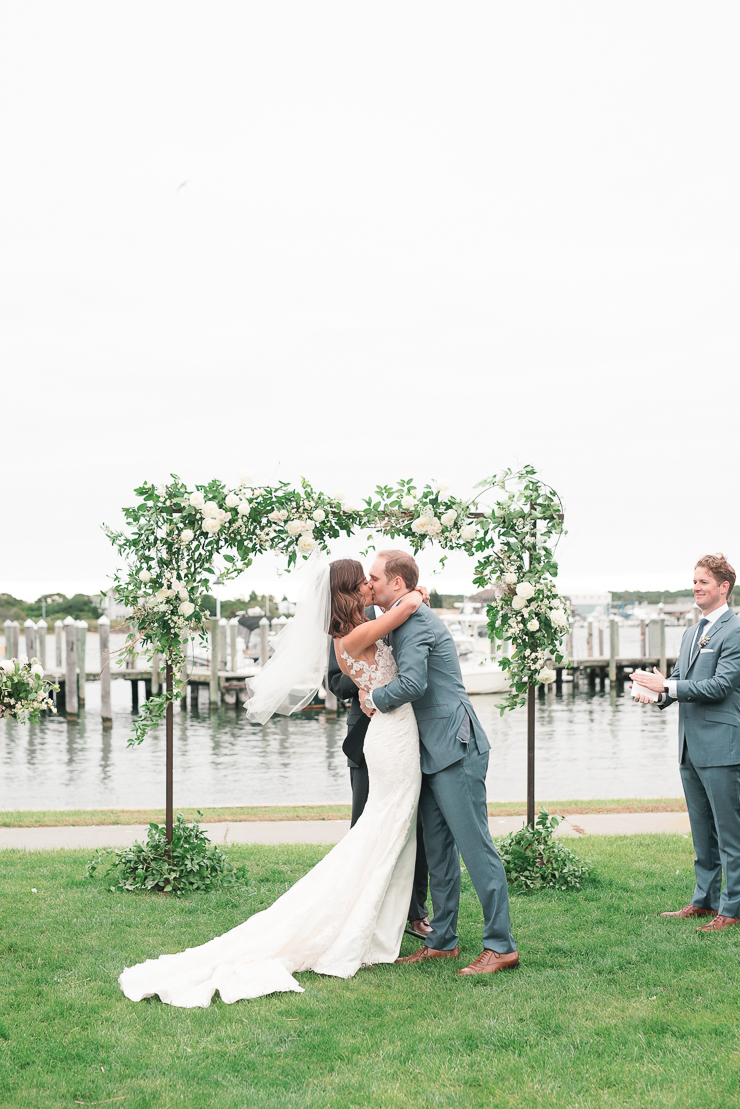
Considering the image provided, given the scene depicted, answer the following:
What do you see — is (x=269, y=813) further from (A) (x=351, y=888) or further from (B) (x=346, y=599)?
(B) (x=346, y=599)

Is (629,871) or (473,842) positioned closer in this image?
(473,842)

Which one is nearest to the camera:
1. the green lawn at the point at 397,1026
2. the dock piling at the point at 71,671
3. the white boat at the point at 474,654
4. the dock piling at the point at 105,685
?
the green lawn at the point at 397,1026

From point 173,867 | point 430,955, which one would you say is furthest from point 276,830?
point 430,955

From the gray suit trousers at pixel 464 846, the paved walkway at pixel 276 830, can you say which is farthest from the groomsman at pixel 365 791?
the paved walkway at pixel 276 830

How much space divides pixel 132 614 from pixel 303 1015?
3.35m

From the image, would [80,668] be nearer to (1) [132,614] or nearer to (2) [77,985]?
(1) [132,614]

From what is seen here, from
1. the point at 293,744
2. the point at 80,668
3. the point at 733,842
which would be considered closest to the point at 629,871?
the point at 733,842

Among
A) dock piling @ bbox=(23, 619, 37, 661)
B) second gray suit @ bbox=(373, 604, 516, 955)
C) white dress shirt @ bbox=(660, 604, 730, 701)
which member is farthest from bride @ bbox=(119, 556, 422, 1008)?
dock piling @ bbox=(23, 619, 37, 661)

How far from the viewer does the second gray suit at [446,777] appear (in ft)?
16.2

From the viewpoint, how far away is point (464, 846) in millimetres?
4945

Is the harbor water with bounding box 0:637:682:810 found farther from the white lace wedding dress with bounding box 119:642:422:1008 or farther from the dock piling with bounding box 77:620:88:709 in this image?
the white lace wedding dress with bounding box 119:642:422:1008

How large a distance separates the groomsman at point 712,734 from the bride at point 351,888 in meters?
1.59

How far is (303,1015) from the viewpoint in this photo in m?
4.34

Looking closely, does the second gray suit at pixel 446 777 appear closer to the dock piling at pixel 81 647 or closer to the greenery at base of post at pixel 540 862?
the greenery at base of post at pixel 540 862
